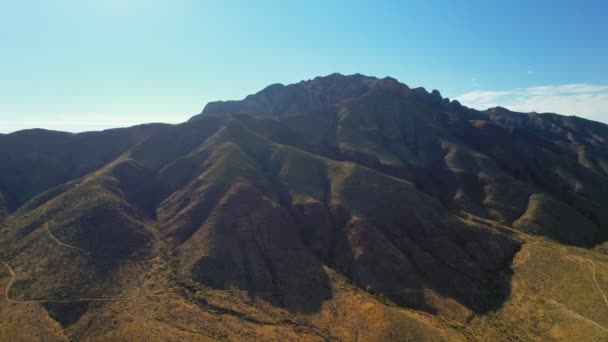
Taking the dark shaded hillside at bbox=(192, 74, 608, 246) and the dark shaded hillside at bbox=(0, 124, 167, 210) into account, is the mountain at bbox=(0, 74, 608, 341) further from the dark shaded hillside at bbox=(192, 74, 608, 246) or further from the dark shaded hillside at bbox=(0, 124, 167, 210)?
the dark shaded hillside at bbox=(192, 74, 608, 246)

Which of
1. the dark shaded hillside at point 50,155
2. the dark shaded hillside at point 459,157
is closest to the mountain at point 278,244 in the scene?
the dark shaded hillside at point 50,155

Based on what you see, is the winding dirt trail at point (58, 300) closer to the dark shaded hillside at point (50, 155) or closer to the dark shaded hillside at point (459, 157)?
the dark shaded hillside at point (50, 155)

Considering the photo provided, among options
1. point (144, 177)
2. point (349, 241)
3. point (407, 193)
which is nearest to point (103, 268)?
point (144, 177)

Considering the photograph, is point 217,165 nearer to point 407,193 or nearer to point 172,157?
point 172,157

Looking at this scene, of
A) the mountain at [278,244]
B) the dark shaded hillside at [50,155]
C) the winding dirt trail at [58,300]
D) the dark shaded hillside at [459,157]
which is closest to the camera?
the winding dirt trail at [58,300]

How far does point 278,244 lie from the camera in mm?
77312

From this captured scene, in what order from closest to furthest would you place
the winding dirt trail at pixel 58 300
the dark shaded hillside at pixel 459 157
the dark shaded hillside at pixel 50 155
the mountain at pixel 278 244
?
the winding dirt trail at pixel 58 300, the mountain at pixel 278 244, the dark shaded hillside at pixel 50 155, the dark shaded hillside at pixel 459 157

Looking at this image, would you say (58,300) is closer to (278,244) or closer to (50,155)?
(278,244)

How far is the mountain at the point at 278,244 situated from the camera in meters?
54.4

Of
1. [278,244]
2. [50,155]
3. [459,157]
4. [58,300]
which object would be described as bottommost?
[58,300]

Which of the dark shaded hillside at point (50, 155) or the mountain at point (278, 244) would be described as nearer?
the mountain at point (278, 244)

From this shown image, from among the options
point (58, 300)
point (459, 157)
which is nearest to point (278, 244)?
point (58, 300)

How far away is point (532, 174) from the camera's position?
13888 centimetres

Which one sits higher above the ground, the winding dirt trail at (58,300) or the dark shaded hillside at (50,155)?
the dark shaded hillside at (50,155)
